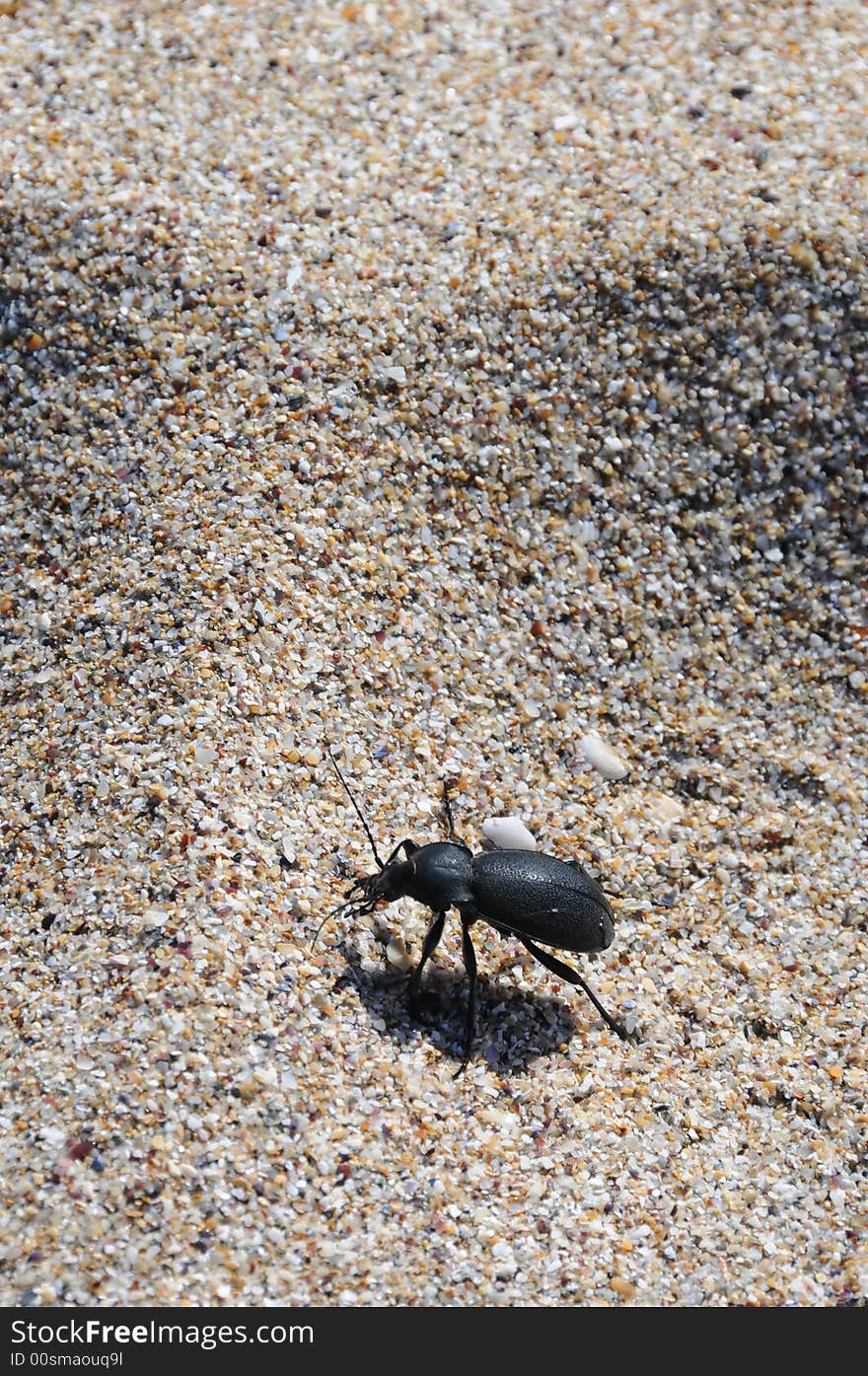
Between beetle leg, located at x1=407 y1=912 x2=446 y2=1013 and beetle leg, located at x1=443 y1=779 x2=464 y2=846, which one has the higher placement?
beetle leg, located at x1=443 y1=779 x2=464 y2=846

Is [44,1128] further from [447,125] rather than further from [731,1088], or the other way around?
[447,125]

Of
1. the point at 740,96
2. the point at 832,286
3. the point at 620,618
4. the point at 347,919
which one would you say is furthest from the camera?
the point at 740,96

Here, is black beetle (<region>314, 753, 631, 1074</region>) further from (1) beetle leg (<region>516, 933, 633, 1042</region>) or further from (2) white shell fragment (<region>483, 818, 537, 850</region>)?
(2) white shell fragment (<region>483, 818, 537, 850</region>)

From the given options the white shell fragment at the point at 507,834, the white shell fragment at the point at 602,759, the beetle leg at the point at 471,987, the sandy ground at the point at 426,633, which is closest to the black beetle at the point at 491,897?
the beetle leg at the point at 471,987

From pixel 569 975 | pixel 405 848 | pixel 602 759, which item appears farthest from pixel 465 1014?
pixel 602 759

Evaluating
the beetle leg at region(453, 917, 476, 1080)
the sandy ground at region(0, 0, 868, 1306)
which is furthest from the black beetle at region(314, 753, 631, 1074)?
the sandy ground at region(0, 0, 868, 1306)

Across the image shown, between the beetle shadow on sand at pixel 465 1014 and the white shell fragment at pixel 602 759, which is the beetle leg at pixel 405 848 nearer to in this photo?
the beetle shadow on sand at pixel 465 1014

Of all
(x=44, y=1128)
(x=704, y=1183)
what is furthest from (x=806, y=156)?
(x=44, y=1128)

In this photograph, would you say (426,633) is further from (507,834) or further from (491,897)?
(491,897)
